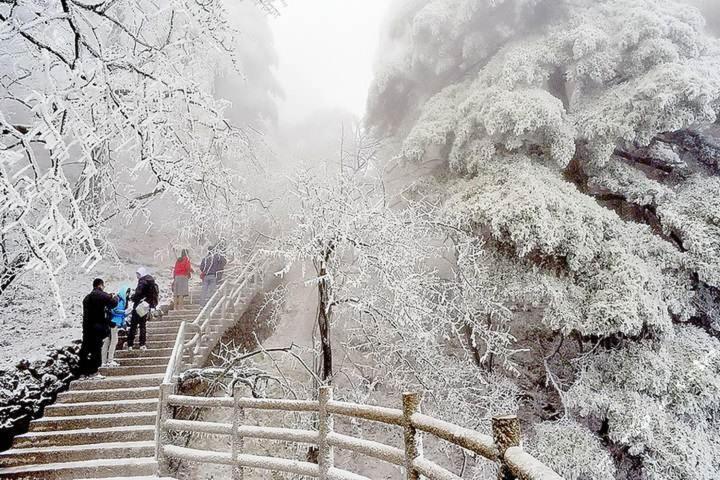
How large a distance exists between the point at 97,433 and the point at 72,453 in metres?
0.47

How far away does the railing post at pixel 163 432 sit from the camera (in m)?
5.80

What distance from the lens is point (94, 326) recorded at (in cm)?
810

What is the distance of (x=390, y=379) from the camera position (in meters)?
10.2

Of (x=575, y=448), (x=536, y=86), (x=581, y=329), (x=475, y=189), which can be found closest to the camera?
(x=575, y=448)

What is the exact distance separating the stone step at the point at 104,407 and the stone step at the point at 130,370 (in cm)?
113

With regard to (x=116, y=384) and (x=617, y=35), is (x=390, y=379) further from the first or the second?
(x=617, y=35)

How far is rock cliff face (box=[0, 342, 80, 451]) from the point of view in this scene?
7.22 meters

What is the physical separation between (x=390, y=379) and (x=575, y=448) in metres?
3.67

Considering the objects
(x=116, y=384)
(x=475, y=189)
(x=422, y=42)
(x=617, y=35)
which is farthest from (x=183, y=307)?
(x=617, y=35)

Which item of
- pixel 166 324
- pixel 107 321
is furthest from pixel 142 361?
pixel 166 324

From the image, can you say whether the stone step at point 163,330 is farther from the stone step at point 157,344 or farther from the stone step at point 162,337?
the stone step at point 157,344

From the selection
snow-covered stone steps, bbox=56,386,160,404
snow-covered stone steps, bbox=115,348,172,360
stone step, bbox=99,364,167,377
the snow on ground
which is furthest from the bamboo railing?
the snow on ground

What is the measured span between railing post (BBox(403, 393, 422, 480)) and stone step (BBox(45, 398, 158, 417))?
5.36 metres

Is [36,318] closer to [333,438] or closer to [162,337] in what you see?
[162,337]
